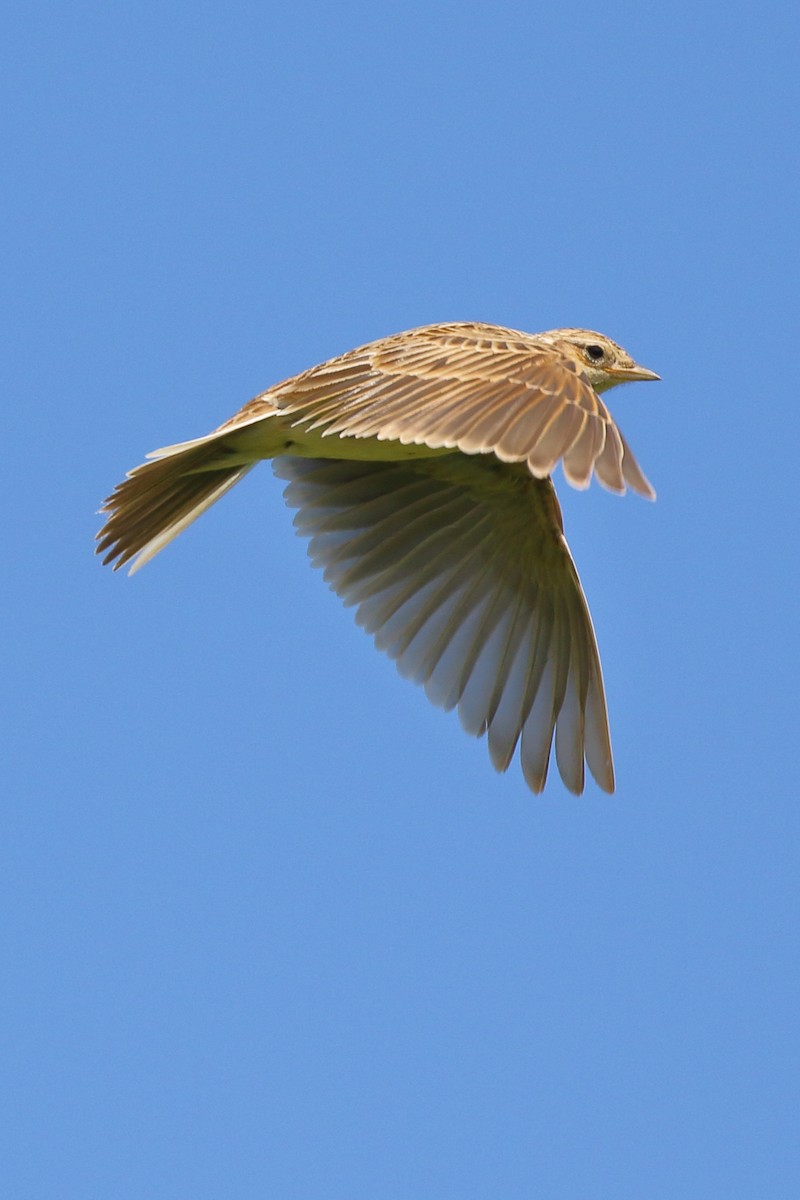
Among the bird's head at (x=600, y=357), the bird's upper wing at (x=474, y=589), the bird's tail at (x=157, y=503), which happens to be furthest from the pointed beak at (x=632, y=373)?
the bird's tail at (x=157, y=503)

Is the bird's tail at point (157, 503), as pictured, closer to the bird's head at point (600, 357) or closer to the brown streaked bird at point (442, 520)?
the brown streaked bird at point (442, 520)

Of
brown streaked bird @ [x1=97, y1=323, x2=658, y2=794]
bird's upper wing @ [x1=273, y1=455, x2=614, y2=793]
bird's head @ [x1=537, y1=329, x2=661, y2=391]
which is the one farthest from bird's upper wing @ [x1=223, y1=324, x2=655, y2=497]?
bird's upper wing @ [x1=273, y1=455, x2=614, y2=793]

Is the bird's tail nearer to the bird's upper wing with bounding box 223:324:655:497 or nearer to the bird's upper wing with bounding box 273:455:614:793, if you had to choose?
the bird's upper wing with bounding box 223:324:655:497

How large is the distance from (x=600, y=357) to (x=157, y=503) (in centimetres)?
244

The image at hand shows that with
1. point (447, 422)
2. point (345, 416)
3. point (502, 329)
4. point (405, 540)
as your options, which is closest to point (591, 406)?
point (447, 422)

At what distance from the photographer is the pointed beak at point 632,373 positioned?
1073 centimetres

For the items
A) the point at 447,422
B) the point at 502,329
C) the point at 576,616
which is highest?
the point at 502,329

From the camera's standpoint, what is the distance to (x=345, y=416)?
885cm

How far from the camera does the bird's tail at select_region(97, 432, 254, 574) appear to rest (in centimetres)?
971

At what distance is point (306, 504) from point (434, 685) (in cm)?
117

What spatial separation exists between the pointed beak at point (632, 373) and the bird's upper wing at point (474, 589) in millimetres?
793

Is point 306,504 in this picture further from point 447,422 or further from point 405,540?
point 447,422

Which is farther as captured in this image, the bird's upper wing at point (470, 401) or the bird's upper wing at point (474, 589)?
the bird's upper wing at point (474, 589)

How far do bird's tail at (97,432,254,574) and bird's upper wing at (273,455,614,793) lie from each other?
1.09m
